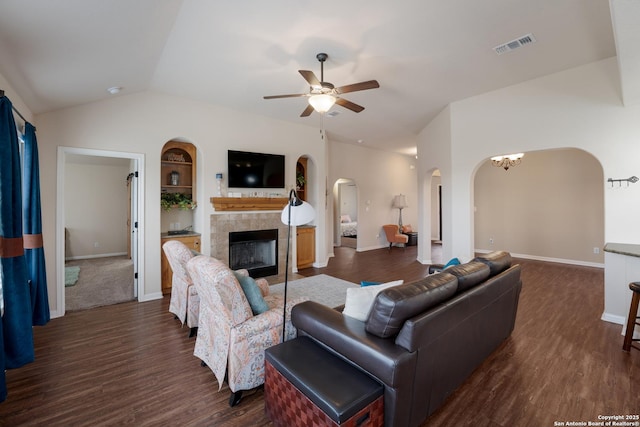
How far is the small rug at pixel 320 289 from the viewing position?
432 centimetres

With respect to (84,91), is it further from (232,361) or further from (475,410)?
(475,410)

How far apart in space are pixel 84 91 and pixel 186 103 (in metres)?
1.45

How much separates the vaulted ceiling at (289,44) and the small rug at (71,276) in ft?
10.2

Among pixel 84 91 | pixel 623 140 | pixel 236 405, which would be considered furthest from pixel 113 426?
pixel 623 140

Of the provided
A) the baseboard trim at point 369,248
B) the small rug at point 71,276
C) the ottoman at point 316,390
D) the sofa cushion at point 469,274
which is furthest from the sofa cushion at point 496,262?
the small rug at point 71,276

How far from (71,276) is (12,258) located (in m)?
4.02

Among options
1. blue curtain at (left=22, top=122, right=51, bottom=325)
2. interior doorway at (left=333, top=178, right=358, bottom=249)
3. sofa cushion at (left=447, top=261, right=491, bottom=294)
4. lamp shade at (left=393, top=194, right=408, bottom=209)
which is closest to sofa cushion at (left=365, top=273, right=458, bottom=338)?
sofa cushion at (left=447, top=261, right=491, bottom=294)

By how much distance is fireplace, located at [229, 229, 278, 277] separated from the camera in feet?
17.5

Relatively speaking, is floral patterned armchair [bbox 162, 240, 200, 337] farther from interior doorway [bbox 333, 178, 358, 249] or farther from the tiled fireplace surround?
interior doorway [bbox 333, 178, 358, 249]

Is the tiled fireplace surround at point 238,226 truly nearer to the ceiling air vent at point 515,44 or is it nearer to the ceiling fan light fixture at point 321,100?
the ceiling fan light fixture at point 321,100

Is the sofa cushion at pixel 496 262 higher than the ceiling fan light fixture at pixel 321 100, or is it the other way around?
the ceiling fan light fixture at pixel 321 100

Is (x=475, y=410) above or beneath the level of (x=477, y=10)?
beneath

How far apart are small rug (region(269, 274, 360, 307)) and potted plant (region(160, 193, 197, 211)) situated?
206 cm

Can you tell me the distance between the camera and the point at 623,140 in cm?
341
